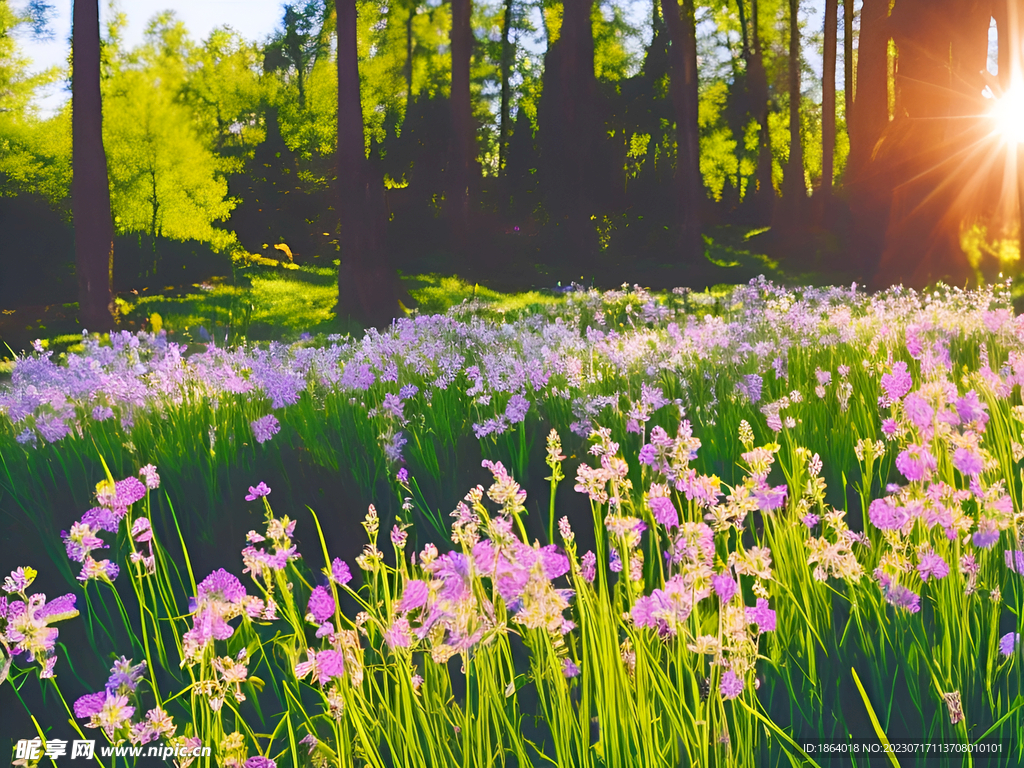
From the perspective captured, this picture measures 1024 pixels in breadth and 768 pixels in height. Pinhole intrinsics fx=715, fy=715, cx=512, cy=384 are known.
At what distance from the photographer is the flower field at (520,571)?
1364 millimetres

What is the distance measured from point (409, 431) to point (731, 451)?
1.32m

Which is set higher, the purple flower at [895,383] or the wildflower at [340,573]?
the purple flower at [895,383]

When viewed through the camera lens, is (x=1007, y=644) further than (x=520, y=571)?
Yes

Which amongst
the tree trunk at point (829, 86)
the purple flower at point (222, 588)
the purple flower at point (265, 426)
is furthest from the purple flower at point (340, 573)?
the tree trunk at point (829, 86)

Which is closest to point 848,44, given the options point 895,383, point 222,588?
point 895,383

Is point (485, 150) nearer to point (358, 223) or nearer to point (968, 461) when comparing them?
point (358, 223)

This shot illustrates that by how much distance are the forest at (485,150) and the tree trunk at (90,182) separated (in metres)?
0.03

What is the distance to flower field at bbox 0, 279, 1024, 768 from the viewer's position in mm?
1364

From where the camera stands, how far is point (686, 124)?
18.1 m

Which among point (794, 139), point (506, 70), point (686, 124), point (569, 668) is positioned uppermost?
point (506, 70)

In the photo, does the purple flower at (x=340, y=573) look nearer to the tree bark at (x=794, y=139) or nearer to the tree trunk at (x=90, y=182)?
the tree trunk at (x=90, y=182)

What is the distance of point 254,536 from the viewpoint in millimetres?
1492

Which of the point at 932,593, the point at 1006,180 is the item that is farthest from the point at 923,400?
the point at 1006,180

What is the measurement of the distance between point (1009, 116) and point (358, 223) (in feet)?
35.6
